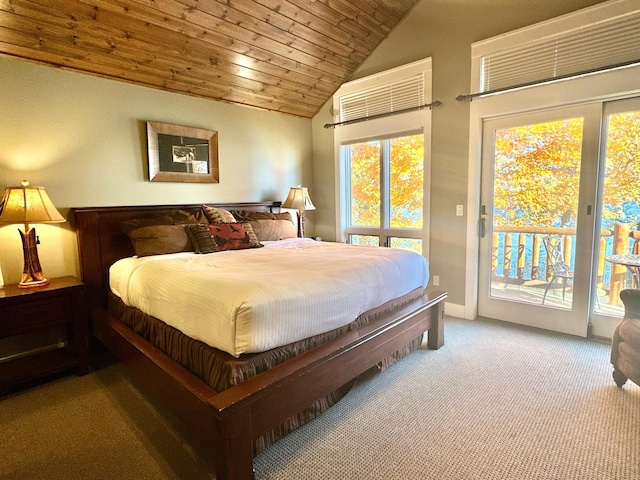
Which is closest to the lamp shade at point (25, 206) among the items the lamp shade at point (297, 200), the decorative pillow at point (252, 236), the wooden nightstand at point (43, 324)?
the wooden nightstand at point (43, 324)

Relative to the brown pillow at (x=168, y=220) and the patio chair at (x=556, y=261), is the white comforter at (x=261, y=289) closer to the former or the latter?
the brown pillow at (x=168, y=220)

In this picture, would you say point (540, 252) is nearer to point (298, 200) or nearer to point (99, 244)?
point (298, 200)

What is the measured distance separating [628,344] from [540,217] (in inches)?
51.7

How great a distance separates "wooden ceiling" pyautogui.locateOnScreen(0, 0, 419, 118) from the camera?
238cm

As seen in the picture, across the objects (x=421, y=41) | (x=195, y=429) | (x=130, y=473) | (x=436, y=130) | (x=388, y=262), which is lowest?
(x=130, y=473)

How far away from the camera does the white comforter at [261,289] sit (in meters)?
1.55

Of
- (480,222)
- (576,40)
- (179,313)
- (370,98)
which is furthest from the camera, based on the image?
(370,98)

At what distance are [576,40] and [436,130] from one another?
124 centimetres

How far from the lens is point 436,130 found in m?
3.50

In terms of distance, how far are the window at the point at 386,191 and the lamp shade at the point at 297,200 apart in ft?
2.18

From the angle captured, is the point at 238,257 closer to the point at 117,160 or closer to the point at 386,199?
the point at 117,160

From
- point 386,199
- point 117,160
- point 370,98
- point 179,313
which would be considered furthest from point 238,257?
point 370,98

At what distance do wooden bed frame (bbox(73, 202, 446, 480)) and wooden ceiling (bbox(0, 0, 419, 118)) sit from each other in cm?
122

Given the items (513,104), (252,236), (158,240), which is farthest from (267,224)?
(513,104)
